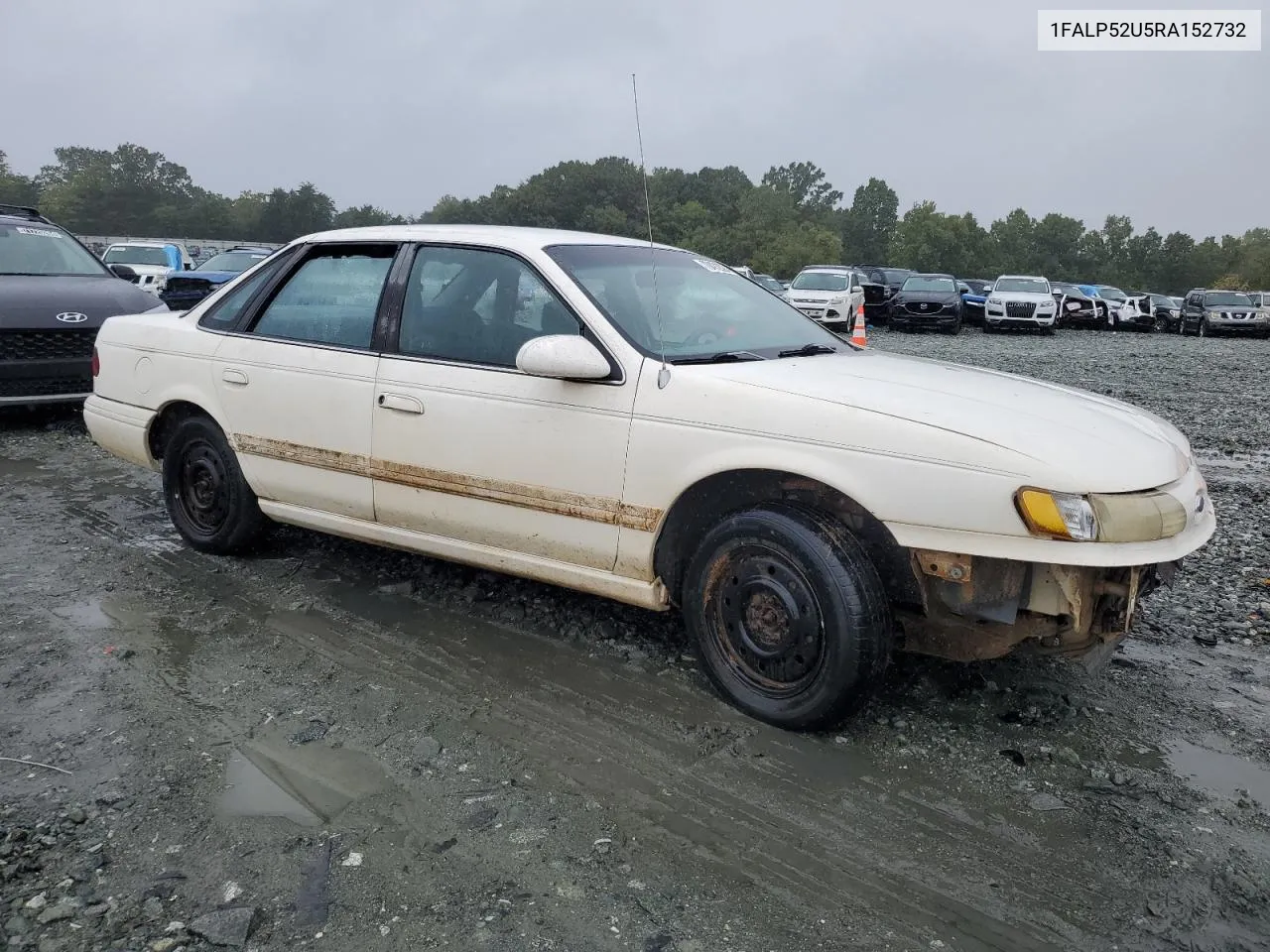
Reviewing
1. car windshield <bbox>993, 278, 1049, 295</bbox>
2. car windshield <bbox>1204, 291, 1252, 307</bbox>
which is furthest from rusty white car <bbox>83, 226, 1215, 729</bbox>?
car windshield <bbox>1204, 291, 1252, 307</bbox>

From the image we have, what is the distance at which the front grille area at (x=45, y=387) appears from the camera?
766 cm

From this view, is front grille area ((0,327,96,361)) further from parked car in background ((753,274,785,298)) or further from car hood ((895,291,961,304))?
car hood ((895,291,961,304))

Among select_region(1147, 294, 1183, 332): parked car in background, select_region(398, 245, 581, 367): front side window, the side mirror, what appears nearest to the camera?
the side mirror

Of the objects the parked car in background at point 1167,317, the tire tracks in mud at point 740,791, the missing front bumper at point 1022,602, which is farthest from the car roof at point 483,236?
the parked car in background at point 1167,317

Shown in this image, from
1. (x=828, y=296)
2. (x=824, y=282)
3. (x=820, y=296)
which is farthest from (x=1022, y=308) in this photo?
(x=820, y=296)

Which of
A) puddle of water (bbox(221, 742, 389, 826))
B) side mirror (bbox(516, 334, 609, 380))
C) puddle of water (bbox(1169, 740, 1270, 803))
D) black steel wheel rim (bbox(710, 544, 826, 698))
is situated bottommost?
puddle of water (bbox(221, 742, 389, 826))

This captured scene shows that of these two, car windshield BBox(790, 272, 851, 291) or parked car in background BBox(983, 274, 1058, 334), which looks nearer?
car windshield BBox(790, 272, 851, 291)

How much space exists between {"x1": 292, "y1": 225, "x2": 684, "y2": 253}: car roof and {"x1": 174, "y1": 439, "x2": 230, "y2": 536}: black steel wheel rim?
3.77ft

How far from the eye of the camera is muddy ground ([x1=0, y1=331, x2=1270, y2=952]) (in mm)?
2281

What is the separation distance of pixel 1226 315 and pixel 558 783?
32.6 metres

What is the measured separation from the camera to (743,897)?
2.36 m

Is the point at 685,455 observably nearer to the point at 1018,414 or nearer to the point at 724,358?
the point at 724,358

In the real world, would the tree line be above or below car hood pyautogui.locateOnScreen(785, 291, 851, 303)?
above

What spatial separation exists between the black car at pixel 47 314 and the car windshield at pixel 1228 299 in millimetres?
30949
